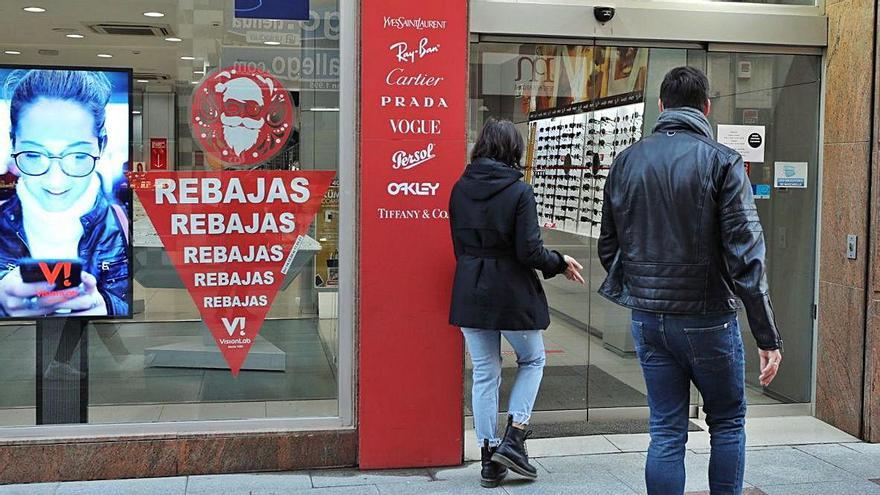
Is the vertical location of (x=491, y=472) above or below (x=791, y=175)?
below

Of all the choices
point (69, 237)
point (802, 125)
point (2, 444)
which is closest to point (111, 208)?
point (69, 237)

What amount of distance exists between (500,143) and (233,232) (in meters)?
1.53

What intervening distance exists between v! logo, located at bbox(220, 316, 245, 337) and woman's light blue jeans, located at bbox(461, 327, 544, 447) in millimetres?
1242

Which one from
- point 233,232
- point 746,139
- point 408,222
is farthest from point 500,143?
point 746,139

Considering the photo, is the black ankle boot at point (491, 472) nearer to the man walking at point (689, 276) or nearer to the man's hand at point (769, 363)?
the man walking at point (689, 276)

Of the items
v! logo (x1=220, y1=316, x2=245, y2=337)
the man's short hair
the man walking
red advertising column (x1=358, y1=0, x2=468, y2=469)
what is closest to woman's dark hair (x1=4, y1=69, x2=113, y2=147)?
v! logo (x1=220, y1=316, x2=245, y2=337)

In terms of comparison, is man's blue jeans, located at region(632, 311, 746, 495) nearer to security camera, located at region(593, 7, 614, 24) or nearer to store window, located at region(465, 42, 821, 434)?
store window, located at region(465, 42, 821, 434)

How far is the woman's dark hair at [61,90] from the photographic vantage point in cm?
498

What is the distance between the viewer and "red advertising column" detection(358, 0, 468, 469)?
16.7 feet

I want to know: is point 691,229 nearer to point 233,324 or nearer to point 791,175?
point 233,324

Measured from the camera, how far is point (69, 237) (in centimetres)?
510

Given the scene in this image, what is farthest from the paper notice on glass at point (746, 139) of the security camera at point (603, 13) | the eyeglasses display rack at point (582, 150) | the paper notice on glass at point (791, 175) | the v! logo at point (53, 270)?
the v! logo at point (53, 270)

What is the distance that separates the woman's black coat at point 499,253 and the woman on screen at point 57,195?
185cm

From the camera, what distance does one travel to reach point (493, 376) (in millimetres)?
5016
